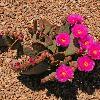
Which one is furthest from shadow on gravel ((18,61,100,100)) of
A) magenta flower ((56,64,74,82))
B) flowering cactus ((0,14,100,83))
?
magenta flower ((56,64,74,82))

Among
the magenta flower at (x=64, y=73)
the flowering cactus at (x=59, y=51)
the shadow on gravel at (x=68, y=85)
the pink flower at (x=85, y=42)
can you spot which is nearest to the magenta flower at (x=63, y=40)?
the flowering cactus at (x=59, y=51)

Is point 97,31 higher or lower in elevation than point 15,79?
higher

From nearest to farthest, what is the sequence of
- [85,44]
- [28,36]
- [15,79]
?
[85,44] < [15,79] < [28,36]

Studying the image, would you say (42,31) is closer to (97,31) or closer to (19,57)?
(19,57)

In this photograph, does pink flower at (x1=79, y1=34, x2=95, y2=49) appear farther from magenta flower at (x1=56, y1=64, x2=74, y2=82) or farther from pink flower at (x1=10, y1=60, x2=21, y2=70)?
pink flower at (x1=10, y1=60, x2=21, y2=70)

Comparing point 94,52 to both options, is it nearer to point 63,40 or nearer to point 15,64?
point 63,40

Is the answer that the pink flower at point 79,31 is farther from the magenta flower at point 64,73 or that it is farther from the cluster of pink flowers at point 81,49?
the magenta flower at point 64,73

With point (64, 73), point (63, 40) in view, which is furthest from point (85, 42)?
point (64, 73)

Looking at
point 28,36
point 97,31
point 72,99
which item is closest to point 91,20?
point 97,31

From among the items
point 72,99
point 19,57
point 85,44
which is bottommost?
point 72,99
